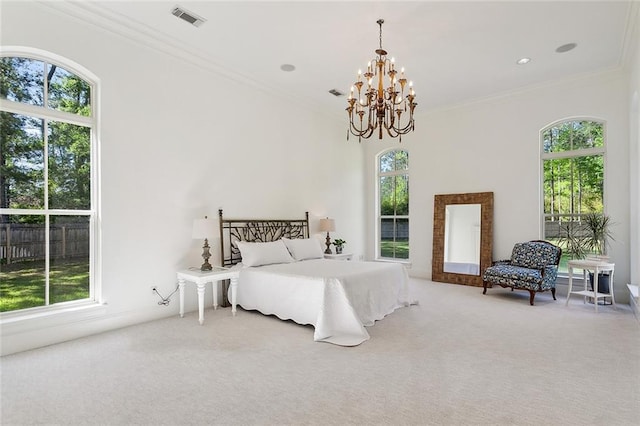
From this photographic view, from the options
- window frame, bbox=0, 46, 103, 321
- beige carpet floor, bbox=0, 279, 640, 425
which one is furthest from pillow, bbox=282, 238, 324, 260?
window frame, bbox=0, 46, 103, 321

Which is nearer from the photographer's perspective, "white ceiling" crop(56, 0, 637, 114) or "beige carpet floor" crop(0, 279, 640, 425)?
"beige carpet floor" crop(0, 279, 640, 425)

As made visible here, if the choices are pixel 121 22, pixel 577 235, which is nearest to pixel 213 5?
pixel 121 22

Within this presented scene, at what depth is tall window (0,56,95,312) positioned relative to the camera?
337cm

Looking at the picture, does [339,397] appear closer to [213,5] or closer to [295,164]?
[213,5]

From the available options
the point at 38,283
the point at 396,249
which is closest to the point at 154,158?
the point at 38,283

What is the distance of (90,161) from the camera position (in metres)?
3.90

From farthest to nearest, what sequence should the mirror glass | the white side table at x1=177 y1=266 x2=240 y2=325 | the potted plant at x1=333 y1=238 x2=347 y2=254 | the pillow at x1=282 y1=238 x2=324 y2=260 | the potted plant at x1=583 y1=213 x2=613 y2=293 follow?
the potted plant at x1=333 y1=238 x2=347 y2=254, the mirror glass, the pillow at x1=282 y1=238 x2=324 y2=260, the potted plant at x1=583 y1=213 x2=613 y2=293, the white side table at x1=177 y1=266 x2=240 y2=325

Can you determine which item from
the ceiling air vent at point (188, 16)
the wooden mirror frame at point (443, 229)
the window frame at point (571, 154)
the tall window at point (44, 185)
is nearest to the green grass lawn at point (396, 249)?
the wooden mirror frame at point (443, 229)

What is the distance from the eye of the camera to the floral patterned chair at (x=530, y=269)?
197 inches

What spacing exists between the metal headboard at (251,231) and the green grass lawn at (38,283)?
1.71 meters

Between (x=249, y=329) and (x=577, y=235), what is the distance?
5.31 meters

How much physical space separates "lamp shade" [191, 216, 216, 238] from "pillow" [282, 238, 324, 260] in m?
1.42

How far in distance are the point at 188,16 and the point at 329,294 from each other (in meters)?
3.40

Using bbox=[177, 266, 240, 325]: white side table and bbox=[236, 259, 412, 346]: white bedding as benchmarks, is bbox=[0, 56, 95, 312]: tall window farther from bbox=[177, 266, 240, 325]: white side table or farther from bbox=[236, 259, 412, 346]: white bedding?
bbox=[236, 259, 412, 346]: white bedding
